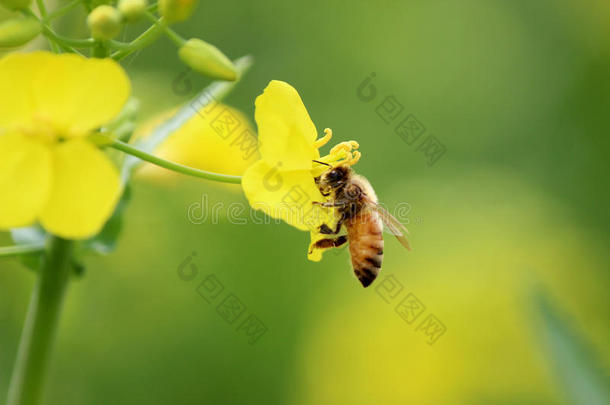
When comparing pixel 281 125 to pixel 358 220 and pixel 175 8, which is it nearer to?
pixel 175 8

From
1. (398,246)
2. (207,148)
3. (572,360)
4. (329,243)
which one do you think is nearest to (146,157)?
(329,243)

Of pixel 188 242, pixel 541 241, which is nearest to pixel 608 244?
pixel 541 241

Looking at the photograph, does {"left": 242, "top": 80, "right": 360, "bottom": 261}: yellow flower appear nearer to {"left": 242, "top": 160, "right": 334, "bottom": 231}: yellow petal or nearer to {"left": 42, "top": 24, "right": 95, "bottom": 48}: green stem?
{"left": 242, "top": 160, "right": 334, "bottom": 231}: yellow petal

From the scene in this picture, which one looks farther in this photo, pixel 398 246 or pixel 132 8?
pixel 398 246

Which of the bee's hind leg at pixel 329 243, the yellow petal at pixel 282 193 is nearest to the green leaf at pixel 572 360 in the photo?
the bee's hind leg at pixel 329 243

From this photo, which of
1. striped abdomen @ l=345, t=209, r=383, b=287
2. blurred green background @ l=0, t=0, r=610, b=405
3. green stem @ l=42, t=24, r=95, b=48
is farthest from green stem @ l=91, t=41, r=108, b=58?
blurred green background @ l=0, t=0, r=610, b=405

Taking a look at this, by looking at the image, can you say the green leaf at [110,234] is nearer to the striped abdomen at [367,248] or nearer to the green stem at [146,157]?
the green stem at [146,157]
